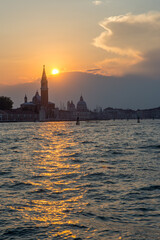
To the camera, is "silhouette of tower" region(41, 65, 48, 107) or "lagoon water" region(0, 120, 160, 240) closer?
"lagoon water" region(0, 120, 160, 240)

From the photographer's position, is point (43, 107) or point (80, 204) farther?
point (43, 107)

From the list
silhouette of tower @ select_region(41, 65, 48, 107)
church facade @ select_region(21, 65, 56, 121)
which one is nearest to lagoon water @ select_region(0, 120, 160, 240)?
silhouette of tower @ select_region(41, 65, 48, 107)

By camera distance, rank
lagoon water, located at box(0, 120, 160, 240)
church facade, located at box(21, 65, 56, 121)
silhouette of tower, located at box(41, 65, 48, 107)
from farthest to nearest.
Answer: church facade, located at box(21, 65, 56, 121) → silhouette of tower, located at box(41, 65, 48, 107) → lagoon water, located at box(0, 120, 160, 240)

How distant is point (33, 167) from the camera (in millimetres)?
13242

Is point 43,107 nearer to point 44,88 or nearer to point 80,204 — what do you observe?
point 44,88

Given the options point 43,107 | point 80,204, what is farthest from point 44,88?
point 80,204

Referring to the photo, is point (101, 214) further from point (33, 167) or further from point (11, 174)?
point (33, 167)

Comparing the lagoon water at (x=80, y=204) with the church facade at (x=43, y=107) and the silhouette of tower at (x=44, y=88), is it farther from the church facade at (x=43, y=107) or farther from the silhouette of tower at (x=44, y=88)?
the church facade at (x=43, y=107)

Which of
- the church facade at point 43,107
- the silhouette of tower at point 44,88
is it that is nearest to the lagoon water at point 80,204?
the silhouette of tower at point 44,88

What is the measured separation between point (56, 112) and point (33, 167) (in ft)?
567

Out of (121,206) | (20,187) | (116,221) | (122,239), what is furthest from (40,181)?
(122,239)

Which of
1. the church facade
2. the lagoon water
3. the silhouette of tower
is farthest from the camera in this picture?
the church facade

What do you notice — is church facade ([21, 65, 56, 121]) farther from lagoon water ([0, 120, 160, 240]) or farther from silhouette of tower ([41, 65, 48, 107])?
lagoon water ([0, 120, 160, 240])

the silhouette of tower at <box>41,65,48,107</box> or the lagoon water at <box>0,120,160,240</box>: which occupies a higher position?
the silhouette of tower at <box>41,65,48,107</box>
